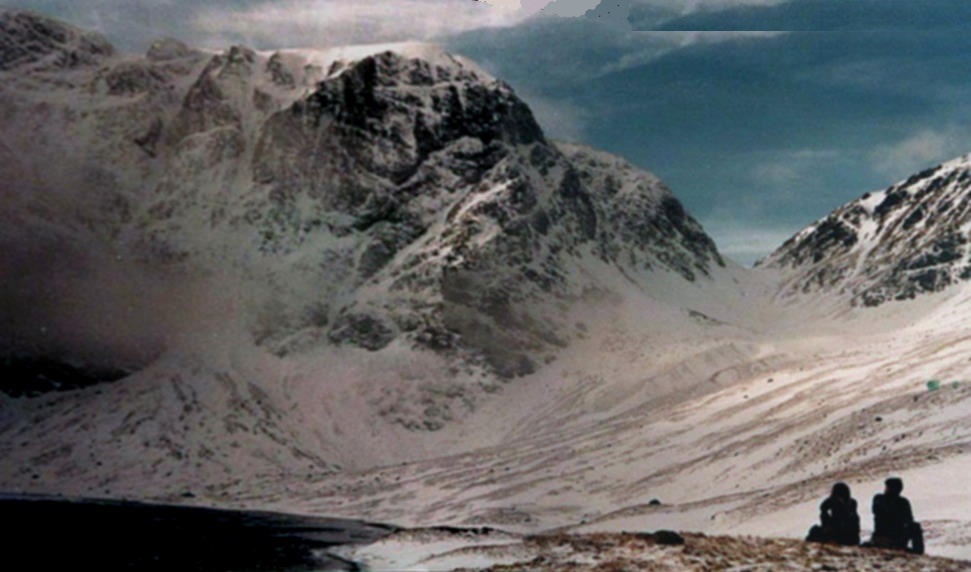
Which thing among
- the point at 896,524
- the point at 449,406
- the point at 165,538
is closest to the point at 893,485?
the point at 896,524

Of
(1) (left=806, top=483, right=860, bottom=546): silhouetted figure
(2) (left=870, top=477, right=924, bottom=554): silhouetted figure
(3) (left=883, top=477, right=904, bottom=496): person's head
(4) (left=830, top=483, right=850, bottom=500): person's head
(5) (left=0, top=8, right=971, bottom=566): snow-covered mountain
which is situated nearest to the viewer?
(3) (left=883, top=477, right=904, bottom=496): person's head

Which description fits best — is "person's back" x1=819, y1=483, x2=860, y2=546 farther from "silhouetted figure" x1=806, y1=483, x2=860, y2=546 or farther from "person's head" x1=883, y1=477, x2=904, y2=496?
"person's head" x1=883, y1=477, x2=904, y2=496

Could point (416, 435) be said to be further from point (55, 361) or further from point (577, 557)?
point (577, 557)

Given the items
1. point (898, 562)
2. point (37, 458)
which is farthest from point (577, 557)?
point (37, 458)

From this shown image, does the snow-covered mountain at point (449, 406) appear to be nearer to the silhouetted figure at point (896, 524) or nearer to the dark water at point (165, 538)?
the silhouetted figure at point (896, 524)

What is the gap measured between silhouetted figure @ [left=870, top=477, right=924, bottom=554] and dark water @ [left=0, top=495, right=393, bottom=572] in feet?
83.8

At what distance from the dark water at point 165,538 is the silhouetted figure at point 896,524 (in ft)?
83.8

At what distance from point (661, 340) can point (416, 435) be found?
56.7 meters

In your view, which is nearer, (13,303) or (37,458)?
(37,458)

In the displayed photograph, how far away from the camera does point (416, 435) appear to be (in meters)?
157

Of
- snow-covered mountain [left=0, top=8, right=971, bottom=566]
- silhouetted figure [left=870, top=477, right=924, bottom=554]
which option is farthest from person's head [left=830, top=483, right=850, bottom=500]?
snow-covered mountain [left=0, top=8, right=971, bottom=566]

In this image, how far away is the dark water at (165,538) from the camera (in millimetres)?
49812

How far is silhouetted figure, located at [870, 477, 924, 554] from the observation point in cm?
3550

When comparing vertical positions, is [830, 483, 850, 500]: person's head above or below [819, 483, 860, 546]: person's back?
above
